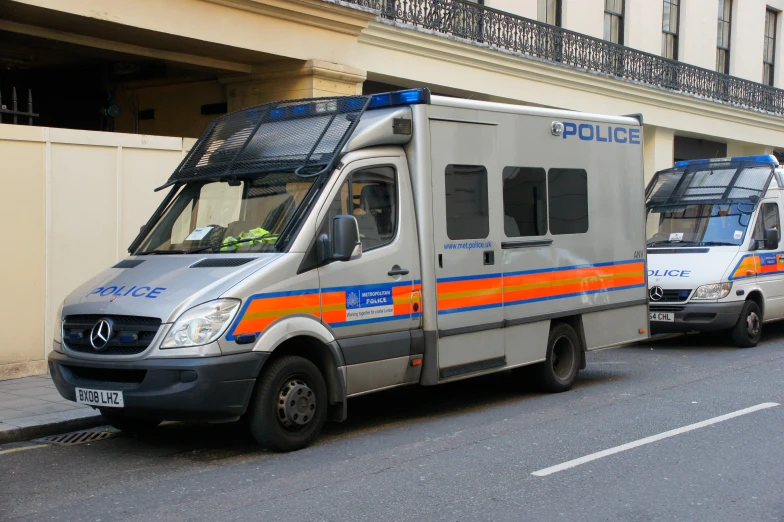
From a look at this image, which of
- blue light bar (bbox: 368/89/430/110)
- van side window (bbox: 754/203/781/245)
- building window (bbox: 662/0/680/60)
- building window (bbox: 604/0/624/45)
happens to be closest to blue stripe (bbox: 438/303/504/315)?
blue light bar (bbox: 368/89/430/110)

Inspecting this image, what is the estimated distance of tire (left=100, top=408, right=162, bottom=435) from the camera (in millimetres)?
7817

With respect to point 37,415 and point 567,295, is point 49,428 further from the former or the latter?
point 567,295

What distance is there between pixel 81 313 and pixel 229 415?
1464 millimetres

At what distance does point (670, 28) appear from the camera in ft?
74.4

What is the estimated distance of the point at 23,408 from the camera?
345 inches

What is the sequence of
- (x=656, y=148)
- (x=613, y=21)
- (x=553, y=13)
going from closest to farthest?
1. (x=553, y=13)
2. (x=613, y=21)
3. (x=656, y=148)

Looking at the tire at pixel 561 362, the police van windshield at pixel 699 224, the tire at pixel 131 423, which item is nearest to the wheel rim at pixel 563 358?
the tire at pixel 561 362

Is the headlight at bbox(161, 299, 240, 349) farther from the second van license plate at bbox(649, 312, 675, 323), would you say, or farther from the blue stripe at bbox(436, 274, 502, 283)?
the second van license plate at bbox(649, 312, 675, 323)

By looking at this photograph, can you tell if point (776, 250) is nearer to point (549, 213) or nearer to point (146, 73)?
point (549, 213)

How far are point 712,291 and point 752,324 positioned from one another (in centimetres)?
108

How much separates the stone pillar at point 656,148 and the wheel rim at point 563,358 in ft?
41.1

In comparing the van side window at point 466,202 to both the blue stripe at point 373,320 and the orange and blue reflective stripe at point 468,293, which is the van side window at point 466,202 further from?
the blue stripe at point 373,320

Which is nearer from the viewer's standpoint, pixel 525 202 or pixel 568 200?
pixel 525 202

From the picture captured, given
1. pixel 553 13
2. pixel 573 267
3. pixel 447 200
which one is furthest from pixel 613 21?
pixel 447 200
